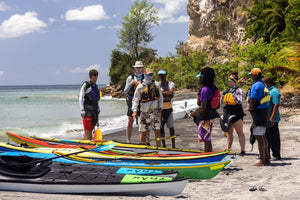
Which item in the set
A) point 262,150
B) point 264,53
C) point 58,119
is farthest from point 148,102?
point 58,119

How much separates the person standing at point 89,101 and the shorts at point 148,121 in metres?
1.24

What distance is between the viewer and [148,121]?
21.4 ft

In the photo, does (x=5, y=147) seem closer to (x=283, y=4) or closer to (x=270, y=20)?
(x=270, y=20)

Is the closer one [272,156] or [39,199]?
[39,199]

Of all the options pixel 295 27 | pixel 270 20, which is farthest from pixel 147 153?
pixel 270 20

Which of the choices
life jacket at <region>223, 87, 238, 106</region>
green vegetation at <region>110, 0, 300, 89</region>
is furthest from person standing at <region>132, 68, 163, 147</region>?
green vegetation at <region>110, 0, 300, 89</region>

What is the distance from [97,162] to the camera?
5.32 meters

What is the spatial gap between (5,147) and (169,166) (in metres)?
3.29

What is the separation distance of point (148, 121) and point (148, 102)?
42cm

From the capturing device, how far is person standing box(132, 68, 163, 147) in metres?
6.40

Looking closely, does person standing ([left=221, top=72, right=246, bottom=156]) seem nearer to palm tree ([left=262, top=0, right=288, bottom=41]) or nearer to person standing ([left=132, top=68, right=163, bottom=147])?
person standing ([left=132, top=68, right=163, bottom=147])

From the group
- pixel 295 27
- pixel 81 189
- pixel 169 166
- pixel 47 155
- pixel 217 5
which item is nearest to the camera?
pixel 81 189

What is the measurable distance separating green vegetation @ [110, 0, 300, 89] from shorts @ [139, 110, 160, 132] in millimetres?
11447

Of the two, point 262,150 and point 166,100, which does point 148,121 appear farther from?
point 262,150
